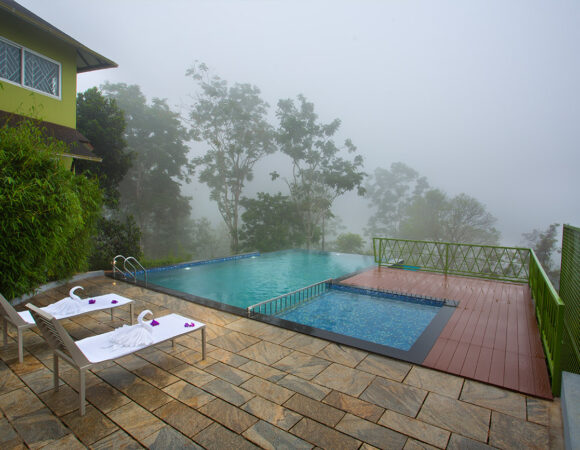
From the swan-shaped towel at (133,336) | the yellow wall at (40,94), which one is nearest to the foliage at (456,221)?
the yellow wall at (40,94)

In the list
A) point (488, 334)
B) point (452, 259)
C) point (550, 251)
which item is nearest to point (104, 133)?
point (452, 259)

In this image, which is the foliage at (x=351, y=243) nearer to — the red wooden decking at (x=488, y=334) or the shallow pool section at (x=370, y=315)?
the red wooden decking at (x=488, y=334)

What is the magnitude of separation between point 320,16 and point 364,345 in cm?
5267

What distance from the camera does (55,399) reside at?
8.13 ft

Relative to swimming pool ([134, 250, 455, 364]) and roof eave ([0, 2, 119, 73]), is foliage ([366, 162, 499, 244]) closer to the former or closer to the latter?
swimming pool ([134, 250, 455, 364])

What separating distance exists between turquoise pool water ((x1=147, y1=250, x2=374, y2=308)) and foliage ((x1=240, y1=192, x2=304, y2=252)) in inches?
107

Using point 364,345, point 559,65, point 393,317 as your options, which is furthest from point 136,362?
point 559,65

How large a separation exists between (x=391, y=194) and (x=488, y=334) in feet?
93.7

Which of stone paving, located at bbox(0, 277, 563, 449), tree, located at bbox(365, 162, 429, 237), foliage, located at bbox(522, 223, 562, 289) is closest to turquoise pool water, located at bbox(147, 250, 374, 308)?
stone paving, located at bbox(0, 277, 563, 449)

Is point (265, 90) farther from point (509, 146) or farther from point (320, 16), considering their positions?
point (509, 146)

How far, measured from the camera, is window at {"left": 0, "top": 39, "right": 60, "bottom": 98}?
6152 mm

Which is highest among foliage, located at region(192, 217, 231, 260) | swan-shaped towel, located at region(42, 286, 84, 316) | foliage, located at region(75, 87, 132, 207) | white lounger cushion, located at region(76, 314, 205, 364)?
foliage, located at region(75, 87, 132, 207)

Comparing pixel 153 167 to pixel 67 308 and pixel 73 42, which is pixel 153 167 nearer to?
pixel 73 42

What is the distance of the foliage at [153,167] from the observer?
18.8m
